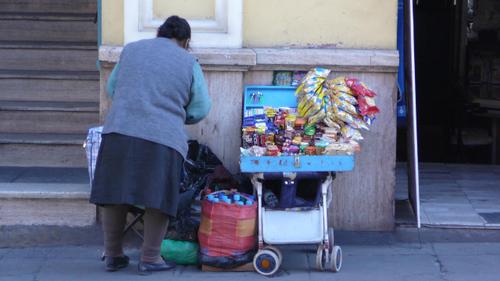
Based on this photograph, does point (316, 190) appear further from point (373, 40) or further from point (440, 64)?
point (440, 64)

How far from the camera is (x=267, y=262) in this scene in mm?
6016

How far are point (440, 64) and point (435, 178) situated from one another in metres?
3.49

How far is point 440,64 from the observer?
1168 cm

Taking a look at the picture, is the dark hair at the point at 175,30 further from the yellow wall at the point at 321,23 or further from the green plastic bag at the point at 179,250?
the green plastic bag at the point at 179,250

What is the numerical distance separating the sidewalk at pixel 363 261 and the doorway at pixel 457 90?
163 cm

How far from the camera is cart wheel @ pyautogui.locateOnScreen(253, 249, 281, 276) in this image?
236 inches

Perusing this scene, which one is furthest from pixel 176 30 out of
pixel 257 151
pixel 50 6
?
pixel 50 6

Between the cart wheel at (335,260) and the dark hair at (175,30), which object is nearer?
the dark hair at (175,30)

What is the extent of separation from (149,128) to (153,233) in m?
0.71

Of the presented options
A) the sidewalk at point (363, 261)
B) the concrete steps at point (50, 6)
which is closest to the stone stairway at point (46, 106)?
the concrete steps at point (50, 6)

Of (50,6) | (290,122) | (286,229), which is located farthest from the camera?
(50,6)

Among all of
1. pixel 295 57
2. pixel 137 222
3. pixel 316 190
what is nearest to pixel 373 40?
pixel 295 57

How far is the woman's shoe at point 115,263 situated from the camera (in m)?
6.11

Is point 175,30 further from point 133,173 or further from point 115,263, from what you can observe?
point 115,263
